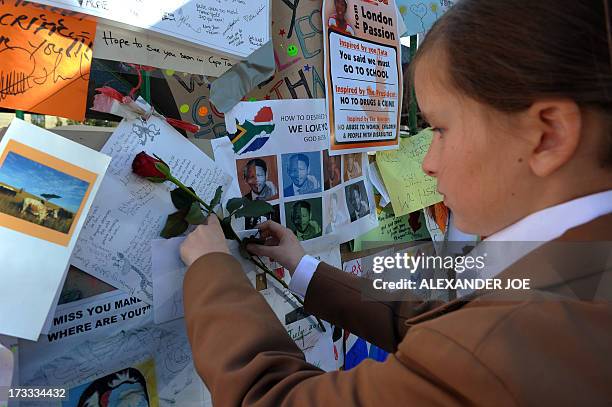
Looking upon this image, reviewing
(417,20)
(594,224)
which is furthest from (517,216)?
(417,20)

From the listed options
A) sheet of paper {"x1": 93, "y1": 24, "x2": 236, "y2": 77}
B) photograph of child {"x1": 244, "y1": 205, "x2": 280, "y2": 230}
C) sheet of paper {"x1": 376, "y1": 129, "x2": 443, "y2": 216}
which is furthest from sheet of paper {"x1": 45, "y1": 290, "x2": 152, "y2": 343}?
sheet of paper {"x1": 376, "y1": 129, "x2": 443, "y2": 216}

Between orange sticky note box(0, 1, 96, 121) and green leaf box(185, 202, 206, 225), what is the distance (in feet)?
0.65

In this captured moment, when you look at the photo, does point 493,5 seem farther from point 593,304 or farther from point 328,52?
point 328,52

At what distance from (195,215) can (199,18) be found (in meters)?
0.31

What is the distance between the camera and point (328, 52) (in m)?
1.04

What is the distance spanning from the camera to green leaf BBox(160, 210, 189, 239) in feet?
2.38

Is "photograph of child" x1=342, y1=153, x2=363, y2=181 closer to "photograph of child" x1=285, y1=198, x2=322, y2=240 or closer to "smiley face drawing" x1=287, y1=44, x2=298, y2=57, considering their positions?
"photograph of child" x1=285, y1=198, x2=322, y2=240

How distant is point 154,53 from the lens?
74cm

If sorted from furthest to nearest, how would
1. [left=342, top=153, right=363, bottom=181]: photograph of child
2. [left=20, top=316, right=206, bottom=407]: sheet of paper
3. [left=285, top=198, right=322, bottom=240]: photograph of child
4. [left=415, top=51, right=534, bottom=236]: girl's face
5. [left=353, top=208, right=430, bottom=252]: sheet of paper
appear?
[left=353, top=208, right=430, bottom=252]: sheet of paper
[left=342, top=153, right=363, bottom=181]: photograph of child
[left=285, top=198, right=322, bottom=240]: photograph of child
[left=20, top=316, right=206, bottom=407]: sheet of paper
[left=415, top=51, right=534, bottom=236]: girl's face

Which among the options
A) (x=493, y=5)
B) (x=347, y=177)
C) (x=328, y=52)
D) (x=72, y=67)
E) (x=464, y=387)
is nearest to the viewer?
(x=464, y=387)

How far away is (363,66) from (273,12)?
284 millimetres

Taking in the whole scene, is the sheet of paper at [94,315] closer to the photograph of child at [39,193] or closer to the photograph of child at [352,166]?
the photograph of child at [39,193]

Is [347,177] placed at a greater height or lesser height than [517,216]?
greater

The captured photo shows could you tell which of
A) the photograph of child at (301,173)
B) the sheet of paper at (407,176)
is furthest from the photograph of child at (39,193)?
the sheet of paper at (407,176)
